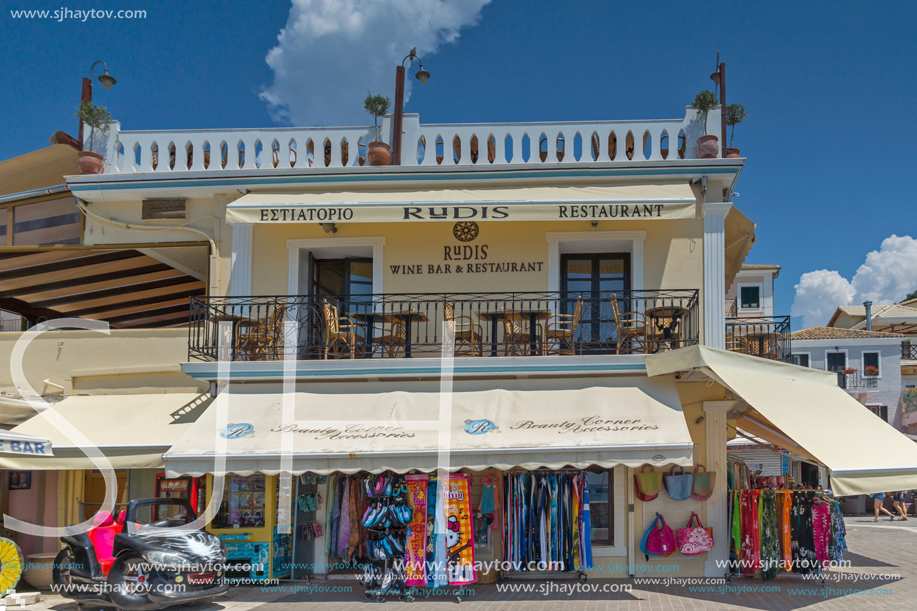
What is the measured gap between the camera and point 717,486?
36.8 ft

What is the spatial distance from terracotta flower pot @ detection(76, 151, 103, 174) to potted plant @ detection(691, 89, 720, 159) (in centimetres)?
1019

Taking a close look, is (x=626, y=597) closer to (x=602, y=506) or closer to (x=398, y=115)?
(x=602, y=506)

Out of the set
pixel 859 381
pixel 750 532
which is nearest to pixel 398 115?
pixel 750 532

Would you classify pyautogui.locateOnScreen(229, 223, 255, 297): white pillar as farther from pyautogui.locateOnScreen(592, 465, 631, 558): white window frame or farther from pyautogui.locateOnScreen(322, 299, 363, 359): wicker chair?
pyautogui.locateOnScreen(592, 465, 631, 558): white window frame

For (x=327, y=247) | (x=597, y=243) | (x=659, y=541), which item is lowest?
(x=659, y=541)

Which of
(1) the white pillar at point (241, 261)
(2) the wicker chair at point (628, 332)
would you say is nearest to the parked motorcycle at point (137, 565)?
(1) the white pillar at point (241, 261)

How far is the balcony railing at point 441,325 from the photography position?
1116 cm

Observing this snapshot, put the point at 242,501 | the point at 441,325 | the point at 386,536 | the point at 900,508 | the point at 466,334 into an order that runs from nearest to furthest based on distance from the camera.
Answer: the point at 386,536
the point at 242,501
the point at 466,334
the point at 441,325
the point at 900,508

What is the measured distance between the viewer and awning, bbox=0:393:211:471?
10.3 metres

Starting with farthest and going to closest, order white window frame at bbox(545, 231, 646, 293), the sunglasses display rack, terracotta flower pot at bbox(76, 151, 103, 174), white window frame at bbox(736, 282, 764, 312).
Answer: white window frame at bbox(736, 282, 764, 312) → terracotta flower pot at bbox(76, 151, 103, 174) → white window frame at bbox(545, 231, 646, 293) → the sunglasses display rack

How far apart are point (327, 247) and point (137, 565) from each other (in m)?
5.78

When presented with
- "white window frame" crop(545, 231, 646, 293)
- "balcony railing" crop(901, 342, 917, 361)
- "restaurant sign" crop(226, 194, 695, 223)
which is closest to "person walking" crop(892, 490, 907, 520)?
"balcony railing" crop(901, 342, 917, 361)

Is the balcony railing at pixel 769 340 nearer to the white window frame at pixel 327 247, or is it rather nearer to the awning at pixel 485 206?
the awning at pixel 485 206

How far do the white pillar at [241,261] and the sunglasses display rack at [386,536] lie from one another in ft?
13.5
